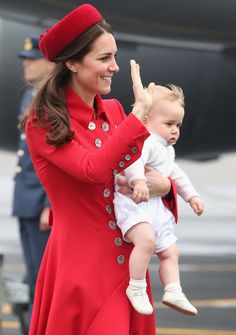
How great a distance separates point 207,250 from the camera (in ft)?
37.4

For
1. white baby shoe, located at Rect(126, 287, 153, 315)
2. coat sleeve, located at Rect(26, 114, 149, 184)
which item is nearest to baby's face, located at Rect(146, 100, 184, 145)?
coat sleeve, located at Rect(26, 114, 149, 184)

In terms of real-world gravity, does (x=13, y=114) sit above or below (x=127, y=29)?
below

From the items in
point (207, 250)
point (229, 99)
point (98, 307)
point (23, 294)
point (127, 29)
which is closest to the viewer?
point (98, 307)

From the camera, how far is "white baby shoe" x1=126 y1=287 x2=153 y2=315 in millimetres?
3482

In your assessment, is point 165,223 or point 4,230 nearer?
point 165,223

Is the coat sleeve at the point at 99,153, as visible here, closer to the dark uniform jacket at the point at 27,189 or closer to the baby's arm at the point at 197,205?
the baby's arm at the point at 197,205

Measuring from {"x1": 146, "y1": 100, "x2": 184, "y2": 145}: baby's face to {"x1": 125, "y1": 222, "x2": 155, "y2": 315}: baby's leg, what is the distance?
37 cm

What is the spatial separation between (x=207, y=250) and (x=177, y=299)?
7.78 metres

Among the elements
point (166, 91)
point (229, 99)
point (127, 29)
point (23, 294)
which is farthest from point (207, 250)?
point (166, 91)

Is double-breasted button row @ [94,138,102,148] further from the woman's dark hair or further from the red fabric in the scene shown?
the red fabric

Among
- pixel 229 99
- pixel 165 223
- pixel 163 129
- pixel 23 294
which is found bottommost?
pixel 23 294

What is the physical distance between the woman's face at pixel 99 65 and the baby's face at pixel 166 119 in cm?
27

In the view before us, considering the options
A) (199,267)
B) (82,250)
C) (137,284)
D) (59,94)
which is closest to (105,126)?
(59,94)

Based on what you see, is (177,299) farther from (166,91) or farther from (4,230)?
(4,230)
